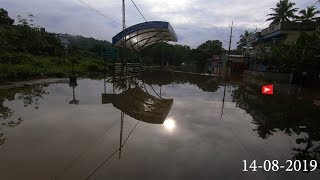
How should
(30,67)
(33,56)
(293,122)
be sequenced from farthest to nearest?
(33,56), (30,67), (293,122)

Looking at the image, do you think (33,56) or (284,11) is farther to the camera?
(284,11)

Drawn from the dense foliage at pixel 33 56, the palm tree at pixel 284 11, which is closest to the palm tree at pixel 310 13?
the palm tree at pixel 284 11

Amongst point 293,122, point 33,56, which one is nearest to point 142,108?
point 293,122

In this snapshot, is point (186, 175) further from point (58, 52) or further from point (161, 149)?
point (58, 52)

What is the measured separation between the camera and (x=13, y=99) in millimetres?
13977

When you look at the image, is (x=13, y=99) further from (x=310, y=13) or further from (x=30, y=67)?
(x=310, y=13)

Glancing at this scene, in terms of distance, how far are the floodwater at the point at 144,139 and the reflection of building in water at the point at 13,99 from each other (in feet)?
0.11

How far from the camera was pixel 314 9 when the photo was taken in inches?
1649

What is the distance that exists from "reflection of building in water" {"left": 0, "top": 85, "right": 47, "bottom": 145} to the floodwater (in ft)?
0.11

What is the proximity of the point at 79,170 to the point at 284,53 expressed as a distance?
27358 millimetres

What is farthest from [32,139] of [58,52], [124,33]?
[58,52]

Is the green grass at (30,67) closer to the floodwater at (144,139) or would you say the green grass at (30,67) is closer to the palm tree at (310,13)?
the floodwater at (144,139)

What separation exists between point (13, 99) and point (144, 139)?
8.78 metres

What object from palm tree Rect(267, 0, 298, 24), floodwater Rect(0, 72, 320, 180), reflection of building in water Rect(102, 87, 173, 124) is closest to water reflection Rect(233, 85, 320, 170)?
floodwater Rect(0, 72, 320, 180)
